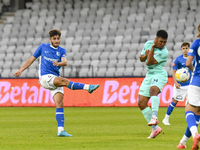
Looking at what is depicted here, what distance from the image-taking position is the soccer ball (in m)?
10.5

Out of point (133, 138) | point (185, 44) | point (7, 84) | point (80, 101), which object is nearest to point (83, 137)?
point (133, 138)

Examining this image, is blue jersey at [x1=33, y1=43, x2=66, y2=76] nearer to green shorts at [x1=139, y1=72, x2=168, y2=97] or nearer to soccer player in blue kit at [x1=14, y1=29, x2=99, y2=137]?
soccer player in blue kit at [x1=14, y1=29, x2=99, y2=137]

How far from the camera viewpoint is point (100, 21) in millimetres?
24719

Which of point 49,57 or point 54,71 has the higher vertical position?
point 49,57

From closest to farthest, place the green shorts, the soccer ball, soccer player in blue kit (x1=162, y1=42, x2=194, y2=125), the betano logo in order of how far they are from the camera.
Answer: the green shorts
the soccer ball
soccer player in blue kit (x1=162, y1=42, x2=194, y2=125)
the betano logo

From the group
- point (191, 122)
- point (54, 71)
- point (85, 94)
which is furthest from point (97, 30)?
point (191, 122)

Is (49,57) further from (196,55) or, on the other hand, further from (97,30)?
(97,30)

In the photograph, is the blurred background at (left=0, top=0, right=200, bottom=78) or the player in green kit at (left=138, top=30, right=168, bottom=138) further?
the blurred background at (left=0, top=0, right=200, bottom=78)

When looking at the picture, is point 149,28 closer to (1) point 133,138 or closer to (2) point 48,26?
(2) point 48,26

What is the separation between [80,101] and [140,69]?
3.73 m

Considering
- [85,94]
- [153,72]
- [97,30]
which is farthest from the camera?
[97,30]

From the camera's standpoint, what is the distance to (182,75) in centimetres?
1045

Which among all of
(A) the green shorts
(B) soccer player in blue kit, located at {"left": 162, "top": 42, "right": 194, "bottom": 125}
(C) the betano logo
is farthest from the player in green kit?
(C) the betano logo

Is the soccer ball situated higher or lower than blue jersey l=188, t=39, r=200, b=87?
lower
